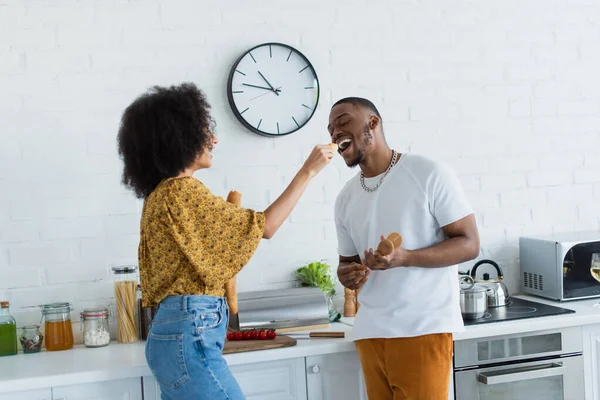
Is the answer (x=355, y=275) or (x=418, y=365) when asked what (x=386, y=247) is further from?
(x=418, y=365)

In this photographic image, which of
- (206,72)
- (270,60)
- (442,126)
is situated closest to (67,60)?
(206,72)

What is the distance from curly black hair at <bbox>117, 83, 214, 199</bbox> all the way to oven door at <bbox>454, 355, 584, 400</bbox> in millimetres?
1341

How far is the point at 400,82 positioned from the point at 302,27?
52 cm

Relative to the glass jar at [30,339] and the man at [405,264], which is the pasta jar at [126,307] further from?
the man at [405,264]

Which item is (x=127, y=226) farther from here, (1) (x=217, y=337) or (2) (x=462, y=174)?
(2) (x=462, y=174)

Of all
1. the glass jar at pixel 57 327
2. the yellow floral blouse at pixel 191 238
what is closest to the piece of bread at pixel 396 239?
the yellow floral blouse at pixel 191 238

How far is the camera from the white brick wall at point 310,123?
2906mm

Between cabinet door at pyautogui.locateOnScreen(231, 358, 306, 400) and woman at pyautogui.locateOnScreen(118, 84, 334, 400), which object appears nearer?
woman at pyautogui.locateOnScreen(118, 84, 334, 400)

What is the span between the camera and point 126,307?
2.88 meters

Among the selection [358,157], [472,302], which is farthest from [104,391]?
[472,302]

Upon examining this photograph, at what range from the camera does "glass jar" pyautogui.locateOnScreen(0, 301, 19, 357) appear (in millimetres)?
2746

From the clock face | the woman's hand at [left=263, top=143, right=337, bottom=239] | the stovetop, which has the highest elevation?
the clock face

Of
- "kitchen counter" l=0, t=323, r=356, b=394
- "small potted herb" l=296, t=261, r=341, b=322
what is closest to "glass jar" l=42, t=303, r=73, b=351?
"kitchen counter" l=0, t=323, r=356, b=394

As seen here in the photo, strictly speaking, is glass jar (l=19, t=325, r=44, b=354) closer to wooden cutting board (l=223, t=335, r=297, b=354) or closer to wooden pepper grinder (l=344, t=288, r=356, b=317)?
wooden cutting board (l=223, t=335, r=297, b=354)
